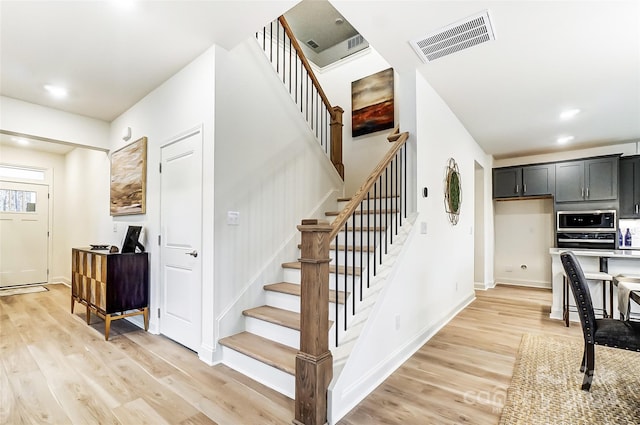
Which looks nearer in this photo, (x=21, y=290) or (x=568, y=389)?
(x=568, y=389)

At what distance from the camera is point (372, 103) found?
15.9ft

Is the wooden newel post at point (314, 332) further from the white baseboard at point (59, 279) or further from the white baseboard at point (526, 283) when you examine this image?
the white baseboard at point (59, 279)

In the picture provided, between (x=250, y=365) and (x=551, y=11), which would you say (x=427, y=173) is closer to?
(x=551, y=11)

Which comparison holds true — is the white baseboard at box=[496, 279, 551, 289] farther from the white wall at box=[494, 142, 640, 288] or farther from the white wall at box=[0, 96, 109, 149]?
the white wall at box=[0, 96, 109, 149]

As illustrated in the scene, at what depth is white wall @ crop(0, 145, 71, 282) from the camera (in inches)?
252

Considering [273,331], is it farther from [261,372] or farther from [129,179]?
[129,179]

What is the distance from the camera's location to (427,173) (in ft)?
10.8

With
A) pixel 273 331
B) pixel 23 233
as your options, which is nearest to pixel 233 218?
pixel 273 331

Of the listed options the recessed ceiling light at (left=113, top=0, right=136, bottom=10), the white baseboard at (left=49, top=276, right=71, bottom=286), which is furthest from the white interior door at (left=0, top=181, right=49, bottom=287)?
the recessed ceiling light at (left=113, top=0, right=136, bottom=10)

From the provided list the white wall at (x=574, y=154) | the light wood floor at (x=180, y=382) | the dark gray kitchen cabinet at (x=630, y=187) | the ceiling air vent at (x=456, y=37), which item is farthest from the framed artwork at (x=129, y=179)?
the dark gray kitchen cabinet at (x=630, y=187)

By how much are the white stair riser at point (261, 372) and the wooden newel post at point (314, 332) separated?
324 mm

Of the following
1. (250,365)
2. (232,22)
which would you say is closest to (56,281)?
(250,365)

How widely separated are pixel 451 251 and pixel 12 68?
524cm

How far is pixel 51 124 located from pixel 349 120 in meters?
4.21
